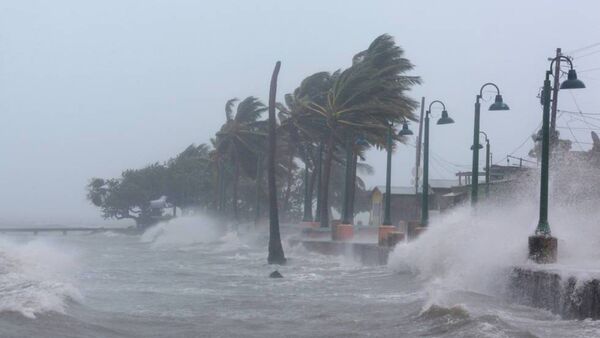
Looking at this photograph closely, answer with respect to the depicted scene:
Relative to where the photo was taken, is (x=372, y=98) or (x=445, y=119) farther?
(x=372, y=98)

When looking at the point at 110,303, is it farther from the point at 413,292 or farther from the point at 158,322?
the point at 413,292

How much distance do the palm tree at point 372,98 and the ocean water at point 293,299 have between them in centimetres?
1302

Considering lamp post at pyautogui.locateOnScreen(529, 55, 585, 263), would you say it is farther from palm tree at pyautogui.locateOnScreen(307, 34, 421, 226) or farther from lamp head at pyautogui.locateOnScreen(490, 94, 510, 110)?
palm tree at pyautogui.locateOnScreen(307, 34, 421, 226)

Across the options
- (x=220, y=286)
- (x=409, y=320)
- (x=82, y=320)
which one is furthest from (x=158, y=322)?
(x=220, y=286)

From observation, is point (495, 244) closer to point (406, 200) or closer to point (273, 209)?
point (273, 209)

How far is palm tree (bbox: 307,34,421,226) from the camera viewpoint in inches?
1688

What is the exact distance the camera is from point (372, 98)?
43344 mm

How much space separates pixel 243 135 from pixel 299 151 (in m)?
7.23

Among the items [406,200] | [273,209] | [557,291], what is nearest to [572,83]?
[557,291]

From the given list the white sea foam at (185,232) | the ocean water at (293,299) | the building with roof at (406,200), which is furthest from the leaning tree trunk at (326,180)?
the white sea foam at (185,232)

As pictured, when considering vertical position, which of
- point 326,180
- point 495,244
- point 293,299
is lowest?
point 293,299

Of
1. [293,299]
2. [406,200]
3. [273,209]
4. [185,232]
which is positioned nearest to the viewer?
[293,299]

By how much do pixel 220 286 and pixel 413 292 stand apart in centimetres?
516

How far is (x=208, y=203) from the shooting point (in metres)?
89.3
